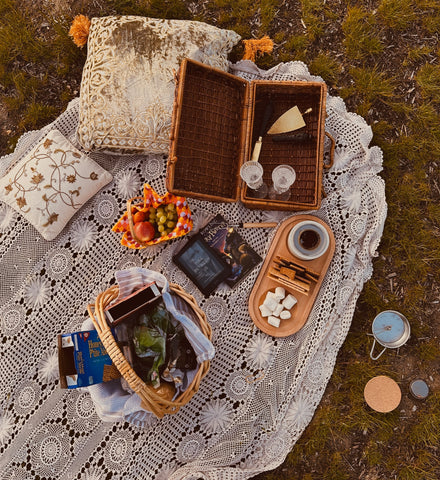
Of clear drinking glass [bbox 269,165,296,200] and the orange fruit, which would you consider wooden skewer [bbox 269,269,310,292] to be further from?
the orange fruit

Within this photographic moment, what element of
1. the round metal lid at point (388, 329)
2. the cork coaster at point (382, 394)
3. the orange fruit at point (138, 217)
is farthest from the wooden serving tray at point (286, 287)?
the orange fruit at point (138, 217)

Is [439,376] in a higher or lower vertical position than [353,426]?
higher

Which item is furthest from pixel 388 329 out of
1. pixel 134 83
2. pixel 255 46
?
pixel 134 83

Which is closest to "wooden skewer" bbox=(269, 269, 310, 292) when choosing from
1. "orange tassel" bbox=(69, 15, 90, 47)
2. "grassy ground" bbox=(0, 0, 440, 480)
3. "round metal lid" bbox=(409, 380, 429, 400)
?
"grassy ground" bbox=(0, 0, 440, 480)

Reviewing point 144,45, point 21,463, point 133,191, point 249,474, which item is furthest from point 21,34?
point 249,474

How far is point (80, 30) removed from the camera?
2.44 metres

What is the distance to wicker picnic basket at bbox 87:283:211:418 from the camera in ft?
5.60

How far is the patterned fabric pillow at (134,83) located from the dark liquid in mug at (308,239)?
2.85ft

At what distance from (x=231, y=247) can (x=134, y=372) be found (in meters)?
0.85

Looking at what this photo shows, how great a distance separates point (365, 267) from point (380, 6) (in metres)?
1.62

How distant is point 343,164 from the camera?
2273 millimetres

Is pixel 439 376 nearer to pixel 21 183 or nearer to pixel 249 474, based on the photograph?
pixel 249 474

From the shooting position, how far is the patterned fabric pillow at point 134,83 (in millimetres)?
2143

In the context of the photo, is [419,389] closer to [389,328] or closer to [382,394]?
→ [382,394]
